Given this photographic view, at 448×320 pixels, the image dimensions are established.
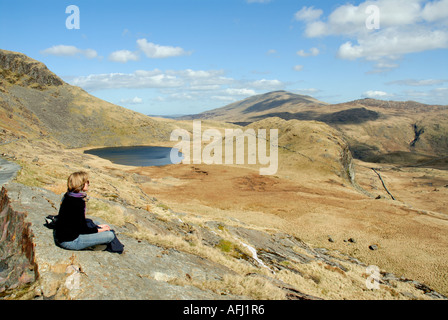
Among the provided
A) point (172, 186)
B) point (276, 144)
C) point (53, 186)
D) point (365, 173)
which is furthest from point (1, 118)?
point (365, 173)

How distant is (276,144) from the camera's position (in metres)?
74.3

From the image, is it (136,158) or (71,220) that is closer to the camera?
(71,220)


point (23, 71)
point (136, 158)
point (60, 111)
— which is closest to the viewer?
point (136, 158)

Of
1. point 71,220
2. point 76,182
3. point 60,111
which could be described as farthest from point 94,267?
point 60,111

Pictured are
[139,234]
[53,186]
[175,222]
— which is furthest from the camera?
[175,222]

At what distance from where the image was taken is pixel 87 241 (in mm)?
7430

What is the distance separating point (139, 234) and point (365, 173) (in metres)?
89.6

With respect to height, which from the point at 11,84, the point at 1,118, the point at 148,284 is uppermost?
the point at 11,84

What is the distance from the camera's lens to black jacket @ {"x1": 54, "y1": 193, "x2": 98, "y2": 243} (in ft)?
22.4

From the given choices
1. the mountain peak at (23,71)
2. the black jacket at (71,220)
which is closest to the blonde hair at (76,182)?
the black jacket at (71,220)

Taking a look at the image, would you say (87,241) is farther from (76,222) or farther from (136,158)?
(136,158)

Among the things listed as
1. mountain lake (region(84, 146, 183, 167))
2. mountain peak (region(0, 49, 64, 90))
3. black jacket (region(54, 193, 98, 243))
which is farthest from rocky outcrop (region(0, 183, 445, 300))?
mountain peak (region(0, 49, 64, 90))

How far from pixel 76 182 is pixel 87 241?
5.94 feet
